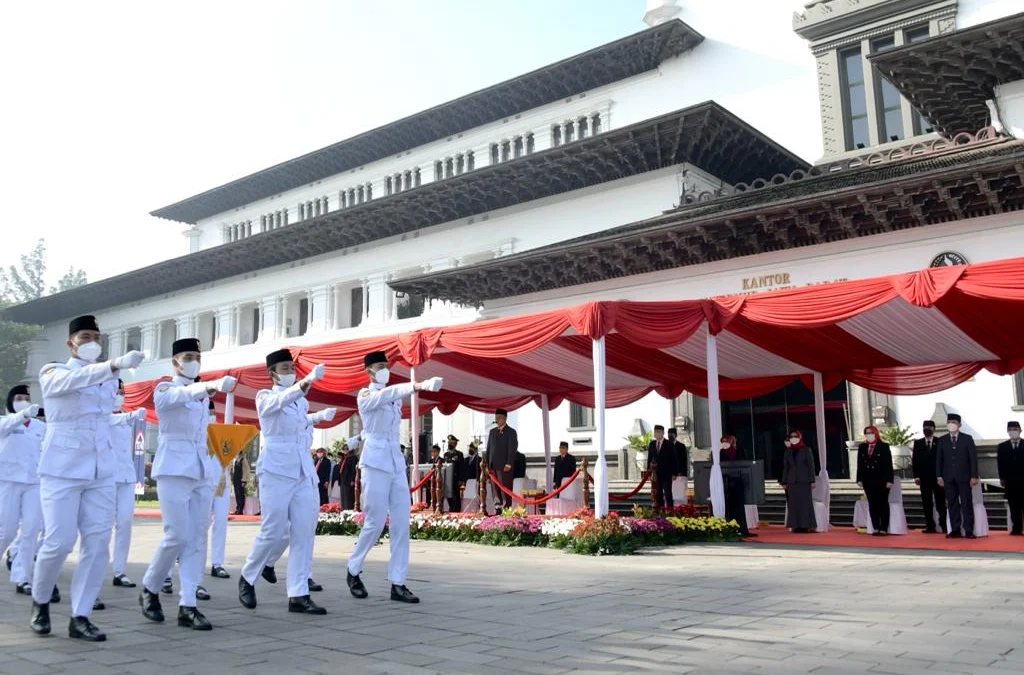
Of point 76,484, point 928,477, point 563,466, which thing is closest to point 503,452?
point 563,466

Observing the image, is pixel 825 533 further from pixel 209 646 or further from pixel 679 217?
pixel 209 646

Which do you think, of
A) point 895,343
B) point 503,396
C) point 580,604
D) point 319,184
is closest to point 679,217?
point 503,396

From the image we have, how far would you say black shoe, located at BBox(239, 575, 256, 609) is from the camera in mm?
6828

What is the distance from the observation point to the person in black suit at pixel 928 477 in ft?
44.5

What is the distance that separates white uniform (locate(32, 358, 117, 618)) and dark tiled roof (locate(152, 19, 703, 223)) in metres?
24.7

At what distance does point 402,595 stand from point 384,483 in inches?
39.7

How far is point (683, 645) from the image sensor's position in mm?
5199

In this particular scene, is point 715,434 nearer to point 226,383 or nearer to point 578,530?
point 578,530

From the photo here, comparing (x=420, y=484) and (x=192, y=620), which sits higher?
(x=420, y=484)

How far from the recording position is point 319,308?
3294cm

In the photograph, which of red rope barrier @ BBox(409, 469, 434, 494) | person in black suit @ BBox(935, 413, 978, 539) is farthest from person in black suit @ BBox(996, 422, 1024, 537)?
red rope barrier @ BBox(409, 469, 434, 494)

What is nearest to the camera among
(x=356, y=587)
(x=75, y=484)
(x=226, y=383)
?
(x=226, y=383)

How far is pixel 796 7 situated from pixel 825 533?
18.6 meters

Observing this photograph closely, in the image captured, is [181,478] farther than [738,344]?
No
